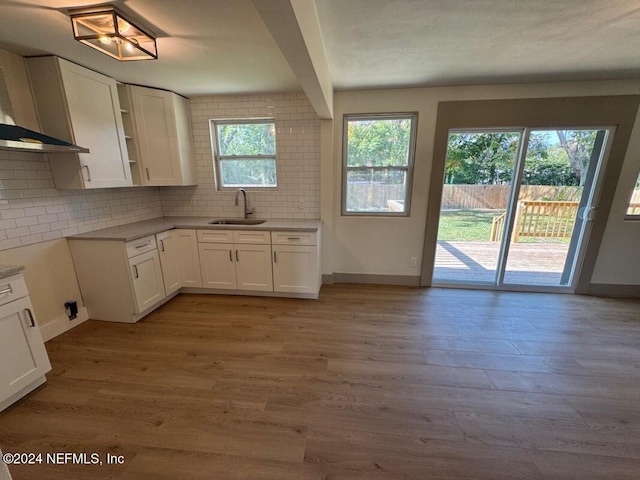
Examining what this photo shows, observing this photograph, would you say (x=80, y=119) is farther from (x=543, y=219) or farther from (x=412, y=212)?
(x=543, y=219)

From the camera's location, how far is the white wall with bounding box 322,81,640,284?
9.16 feet

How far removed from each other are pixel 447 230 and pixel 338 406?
262cm

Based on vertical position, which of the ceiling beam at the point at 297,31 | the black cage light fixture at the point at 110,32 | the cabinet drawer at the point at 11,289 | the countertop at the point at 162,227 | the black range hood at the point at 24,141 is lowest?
Answer: the cabinet drawer at the point at 11,289

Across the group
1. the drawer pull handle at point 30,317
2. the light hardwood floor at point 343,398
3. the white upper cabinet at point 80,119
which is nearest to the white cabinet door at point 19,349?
the drawer pull handle at point 30,317

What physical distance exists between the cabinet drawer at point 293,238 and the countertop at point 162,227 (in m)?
0.05

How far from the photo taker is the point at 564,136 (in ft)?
9.56

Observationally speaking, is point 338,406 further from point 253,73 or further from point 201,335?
point 253,73

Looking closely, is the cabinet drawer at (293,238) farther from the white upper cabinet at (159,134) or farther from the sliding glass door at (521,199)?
the sliding glass door at (521,199)

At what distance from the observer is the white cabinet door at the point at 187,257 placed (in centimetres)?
305

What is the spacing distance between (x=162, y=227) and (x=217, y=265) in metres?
0.73

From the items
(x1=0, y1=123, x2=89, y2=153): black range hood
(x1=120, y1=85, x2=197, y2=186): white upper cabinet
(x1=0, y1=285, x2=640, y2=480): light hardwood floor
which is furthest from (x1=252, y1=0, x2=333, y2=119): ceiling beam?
(x1=0, y1=285, x2=640, y2=480): light hardwood floor

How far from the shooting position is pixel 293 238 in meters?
2.93

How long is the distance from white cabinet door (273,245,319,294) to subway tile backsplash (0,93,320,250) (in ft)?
2.18

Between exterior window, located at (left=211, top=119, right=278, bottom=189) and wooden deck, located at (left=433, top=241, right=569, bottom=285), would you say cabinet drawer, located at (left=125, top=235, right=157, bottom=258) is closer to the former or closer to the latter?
exterior window, located at (left=211, top=119, right=278, bottom=189)
